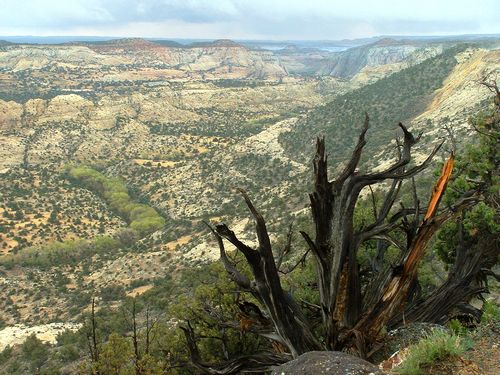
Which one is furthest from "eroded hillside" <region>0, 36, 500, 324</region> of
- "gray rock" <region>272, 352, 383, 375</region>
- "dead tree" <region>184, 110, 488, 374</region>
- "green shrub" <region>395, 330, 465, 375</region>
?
"green shrub" <region>395, 330, 465, 375</region>

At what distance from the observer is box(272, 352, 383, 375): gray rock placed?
577 centimetres

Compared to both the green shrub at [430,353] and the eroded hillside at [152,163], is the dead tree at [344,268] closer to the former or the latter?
the green shrub at [430,353]

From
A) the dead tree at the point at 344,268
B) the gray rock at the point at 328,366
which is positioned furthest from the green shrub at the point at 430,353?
the dead tree at the point at 344,268

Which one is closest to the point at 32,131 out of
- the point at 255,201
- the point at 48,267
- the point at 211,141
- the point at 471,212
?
the point at 211,141

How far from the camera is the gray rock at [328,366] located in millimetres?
5775

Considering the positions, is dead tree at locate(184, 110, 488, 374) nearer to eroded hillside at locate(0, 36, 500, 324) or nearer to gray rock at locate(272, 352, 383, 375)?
gray rock at locate(272, 352, 383, 375)

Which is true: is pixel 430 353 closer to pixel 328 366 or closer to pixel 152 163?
pixel 328 366

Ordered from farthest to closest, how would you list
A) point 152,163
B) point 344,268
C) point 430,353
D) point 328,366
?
point 152,163 → point 344,268 → point 430,353 → point 328,366

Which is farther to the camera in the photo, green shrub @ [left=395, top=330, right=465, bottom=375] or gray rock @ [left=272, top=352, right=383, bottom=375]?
green shrub @ [left=395, top=330, right=465, bottom=375]

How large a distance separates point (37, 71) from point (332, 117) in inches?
5354

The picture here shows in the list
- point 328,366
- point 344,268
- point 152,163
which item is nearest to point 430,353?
point 328,366

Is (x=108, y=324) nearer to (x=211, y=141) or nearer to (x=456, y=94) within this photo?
(x=456, y=94)

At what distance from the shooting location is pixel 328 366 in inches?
233

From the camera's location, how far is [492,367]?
22.1ft
